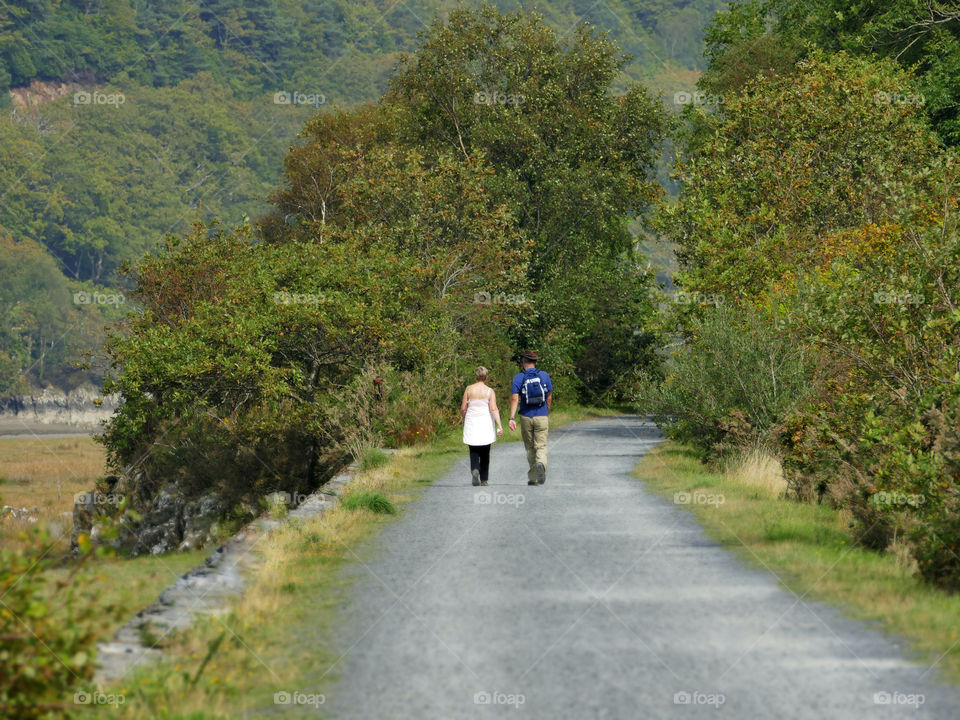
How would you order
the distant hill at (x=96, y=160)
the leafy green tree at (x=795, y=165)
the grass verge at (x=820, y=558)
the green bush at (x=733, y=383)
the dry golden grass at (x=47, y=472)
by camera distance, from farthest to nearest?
the distant hill at (x=96, y=160)
the dry golden grass at (x=47, y=472)
the leafy green tree at (x=795, y=165)
the green bush at (x=733, y=383)
the grass verge at (x=820, y=558)

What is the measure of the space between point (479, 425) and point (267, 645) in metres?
10.2

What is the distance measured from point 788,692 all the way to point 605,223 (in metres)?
41.1

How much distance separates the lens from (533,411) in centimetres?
1842

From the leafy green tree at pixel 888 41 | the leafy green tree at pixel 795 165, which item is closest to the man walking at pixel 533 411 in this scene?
the leafy green tree at pixel 795 165

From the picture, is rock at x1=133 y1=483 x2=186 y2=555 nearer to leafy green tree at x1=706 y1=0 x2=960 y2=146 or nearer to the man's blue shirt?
the man's blue shirt

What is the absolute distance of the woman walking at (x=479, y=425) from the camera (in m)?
18.5

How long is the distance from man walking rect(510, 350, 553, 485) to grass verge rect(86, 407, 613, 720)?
5.04 m

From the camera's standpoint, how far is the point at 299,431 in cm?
2714

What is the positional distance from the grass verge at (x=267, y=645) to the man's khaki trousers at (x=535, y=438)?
504 centimetres

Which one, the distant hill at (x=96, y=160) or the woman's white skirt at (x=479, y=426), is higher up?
the distant hill at (x=96, y=160)

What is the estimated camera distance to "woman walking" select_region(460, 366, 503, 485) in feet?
60.5

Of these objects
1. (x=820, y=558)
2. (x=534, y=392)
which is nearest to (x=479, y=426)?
(x=534, y=392)

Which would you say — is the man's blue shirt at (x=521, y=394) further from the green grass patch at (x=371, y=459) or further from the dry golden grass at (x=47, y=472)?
the dry golden grass at (x=47, y=472)

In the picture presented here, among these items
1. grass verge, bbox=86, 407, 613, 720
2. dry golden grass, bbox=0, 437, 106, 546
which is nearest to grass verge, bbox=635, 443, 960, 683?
grass verge, bbox=86, 407, 613, 720
